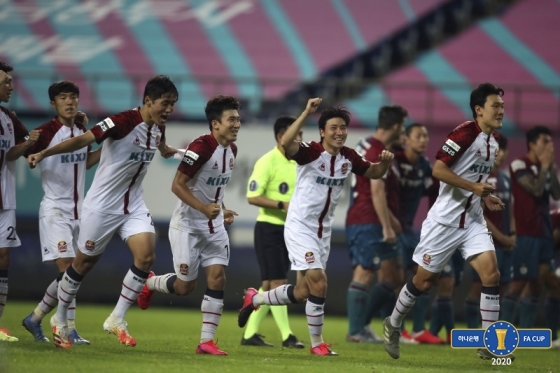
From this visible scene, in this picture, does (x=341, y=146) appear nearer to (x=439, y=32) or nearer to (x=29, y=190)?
(x=29, y=190)

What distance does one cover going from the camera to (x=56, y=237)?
9.50 meters

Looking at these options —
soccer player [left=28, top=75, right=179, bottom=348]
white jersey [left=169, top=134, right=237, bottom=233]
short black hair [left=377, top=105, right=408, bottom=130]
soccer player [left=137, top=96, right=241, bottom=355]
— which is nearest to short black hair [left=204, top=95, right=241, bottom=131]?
soccer player [left=137, top=96, right=241, bottom=355]

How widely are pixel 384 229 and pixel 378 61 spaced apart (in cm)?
1275

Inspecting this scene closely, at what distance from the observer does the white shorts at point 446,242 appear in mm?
8898

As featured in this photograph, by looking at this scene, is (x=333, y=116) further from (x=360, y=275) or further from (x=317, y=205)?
(x=360, y=275)

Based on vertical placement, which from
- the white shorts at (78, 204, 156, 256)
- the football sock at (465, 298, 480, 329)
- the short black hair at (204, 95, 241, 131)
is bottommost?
the football sock at (465, 298, 480, 329)

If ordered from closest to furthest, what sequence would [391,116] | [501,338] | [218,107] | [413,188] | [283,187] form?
[501,338], [218,107], [283,187], [391,116], [413,188]

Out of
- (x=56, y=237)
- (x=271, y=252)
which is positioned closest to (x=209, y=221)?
(x=56, y=237)

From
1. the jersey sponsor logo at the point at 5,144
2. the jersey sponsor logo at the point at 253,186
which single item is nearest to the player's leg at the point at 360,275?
the jersey sponsor logo at the point at 253,186

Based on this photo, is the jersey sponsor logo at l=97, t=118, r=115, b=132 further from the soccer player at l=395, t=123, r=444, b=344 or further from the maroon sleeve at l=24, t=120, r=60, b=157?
the soccer player at l=395, t=123, r=444, b=344

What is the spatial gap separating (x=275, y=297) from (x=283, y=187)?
1.90 meters

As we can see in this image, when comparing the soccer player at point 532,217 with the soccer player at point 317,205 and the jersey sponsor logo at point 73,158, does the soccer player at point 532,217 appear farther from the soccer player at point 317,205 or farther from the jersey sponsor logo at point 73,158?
the jersey sponsor logo at point 73,158

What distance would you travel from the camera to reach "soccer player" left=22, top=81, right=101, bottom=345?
31.1 feet

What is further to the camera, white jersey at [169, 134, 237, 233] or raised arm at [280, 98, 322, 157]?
white jersey at [169, 134, 237, 233]
